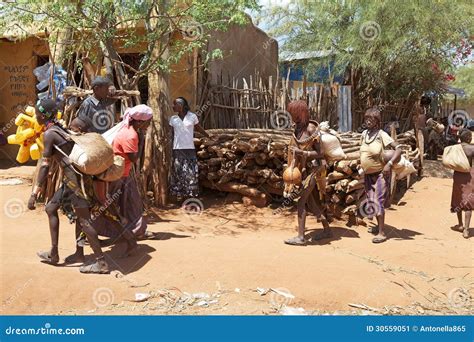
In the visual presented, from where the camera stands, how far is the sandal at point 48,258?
4109 millimetres

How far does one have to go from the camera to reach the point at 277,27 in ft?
49.0

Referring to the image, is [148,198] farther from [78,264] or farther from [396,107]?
[396,107]

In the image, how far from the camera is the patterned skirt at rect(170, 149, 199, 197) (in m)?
6.80

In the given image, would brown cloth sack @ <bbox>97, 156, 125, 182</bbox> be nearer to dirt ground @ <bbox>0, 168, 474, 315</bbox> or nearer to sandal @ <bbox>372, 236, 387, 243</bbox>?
dirt ground @ <bbox>0, 168, 474, 315</bbox>

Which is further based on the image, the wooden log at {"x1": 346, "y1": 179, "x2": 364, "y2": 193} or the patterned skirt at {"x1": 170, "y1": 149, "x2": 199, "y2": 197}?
the patterned skirt at {"x1": 170, "y1": 149, "x2": 199, "y2": 197}

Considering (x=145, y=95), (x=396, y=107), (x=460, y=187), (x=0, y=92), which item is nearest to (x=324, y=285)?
(x=460, y=187)

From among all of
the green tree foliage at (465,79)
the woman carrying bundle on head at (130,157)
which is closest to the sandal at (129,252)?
the woman carrying bundle on head at (130,157)

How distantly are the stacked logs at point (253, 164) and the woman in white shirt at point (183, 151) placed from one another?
56 cm

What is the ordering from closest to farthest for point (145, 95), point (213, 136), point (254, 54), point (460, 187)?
1. point (460, 187)
2. point (213, 136)
3. point (145, 95)
4. point (254, 54)

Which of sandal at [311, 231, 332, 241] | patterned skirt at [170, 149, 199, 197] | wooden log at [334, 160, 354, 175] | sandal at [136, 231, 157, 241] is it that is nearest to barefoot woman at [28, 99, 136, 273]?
sandal at [136, 231, 157, 241]

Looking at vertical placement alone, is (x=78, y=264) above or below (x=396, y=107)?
below

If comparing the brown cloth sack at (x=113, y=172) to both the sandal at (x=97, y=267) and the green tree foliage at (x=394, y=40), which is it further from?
the green tree foliage at (x=394, y=40)

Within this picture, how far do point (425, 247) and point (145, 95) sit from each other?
7.11 m

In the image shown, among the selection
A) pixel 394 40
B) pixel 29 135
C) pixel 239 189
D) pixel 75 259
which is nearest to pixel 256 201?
pixel 239 189
